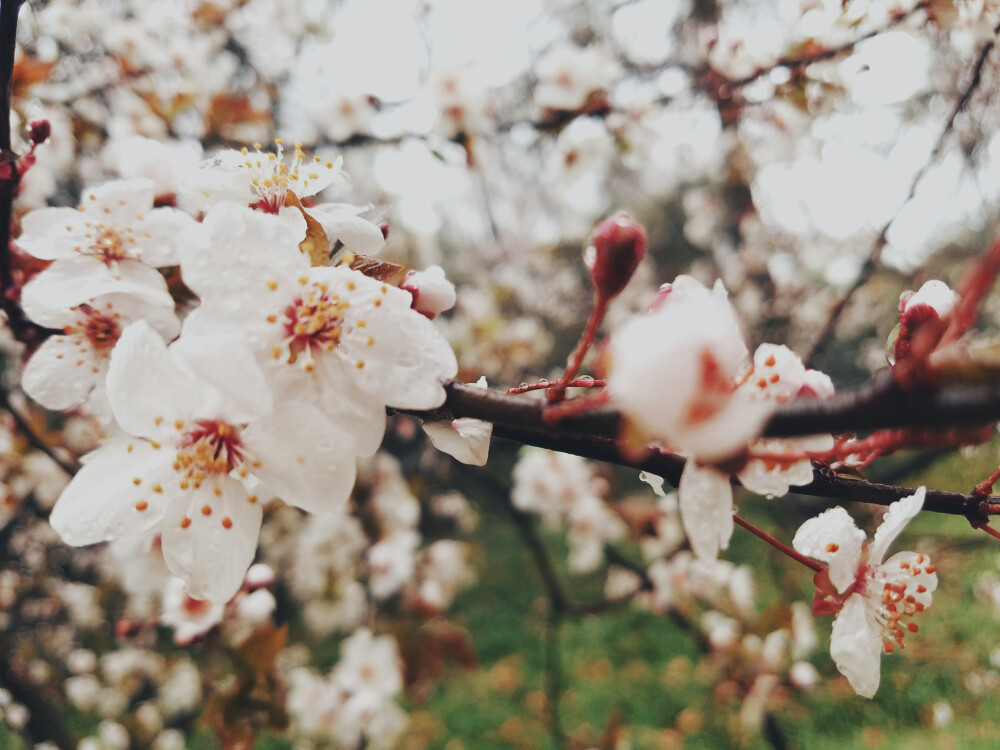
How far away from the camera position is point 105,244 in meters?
0.66

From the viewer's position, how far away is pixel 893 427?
328mm

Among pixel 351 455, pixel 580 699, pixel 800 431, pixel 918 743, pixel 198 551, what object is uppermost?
pixel 800 431

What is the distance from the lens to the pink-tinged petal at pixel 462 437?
20.9 inches

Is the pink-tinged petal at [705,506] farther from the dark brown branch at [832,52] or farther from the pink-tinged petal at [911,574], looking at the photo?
the dark brown branch at [832,52]

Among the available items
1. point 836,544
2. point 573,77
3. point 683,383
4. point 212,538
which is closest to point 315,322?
point 212,538

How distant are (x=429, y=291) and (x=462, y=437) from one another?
6.2 inches

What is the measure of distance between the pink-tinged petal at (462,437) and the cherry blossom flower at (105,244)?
0.31 metres

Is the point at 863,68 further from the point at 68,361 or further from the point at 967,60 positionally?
the point at 68,361

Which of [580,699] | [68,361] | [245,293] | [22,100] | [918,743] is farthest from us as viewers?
[580,699]

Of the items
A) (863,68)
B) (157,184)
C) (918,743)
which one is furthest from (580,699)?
(157,184)

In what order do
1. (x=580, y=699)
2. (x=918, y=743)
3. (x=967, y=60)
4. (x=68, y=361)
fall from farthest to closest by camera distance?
(x=580, y=699) < (x=918, y=743) < (x=967, y=60) < (x=68, y=361)

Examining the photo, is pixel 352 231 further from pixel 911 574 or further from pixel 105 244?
pixel 911 574

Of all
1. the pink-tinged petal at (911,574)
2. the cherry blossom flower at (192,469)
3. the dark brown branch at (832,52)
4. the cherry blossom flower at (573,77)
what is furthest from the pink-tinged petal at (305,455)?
the cherry blossom flower at (573,77)

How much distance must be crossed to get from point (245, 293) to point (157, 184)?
16.1 inches
